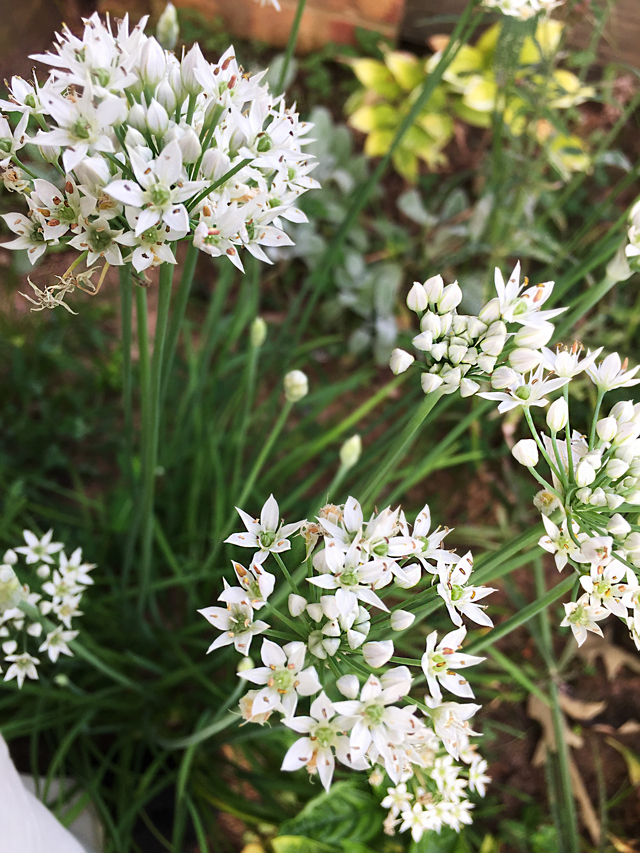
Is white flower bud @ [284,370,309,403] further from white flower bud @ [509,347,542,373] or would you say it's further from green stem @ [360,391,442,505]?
white flower bud @ [509,347,542,373]

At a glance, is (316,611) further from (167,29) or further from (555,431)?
(167,29)

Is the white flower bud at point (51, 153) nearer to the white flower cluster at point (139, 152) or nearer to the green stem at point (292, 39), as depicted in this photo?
the white flower cluster at point (139, 152)

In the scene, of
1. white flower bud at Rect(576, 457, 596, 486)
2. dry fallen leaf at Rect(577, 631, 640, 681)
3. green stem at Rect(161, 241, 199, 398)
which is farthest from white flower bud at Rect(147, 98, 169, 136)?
dry fallen leaf at Rect(577, 631, 640, 681)

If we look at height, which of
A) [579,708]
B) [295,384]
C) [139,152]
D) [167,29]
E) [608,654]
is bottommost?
Answer: [579,708]

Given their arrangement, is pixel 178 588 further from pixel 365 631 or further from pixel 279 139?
pixel 279 139

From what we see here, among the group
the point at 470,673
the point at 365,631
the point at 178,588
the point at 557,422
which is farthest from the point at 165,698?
the point at 557,422

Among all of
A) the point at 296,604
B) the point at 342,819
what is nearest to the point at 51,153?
the point at 296,604
